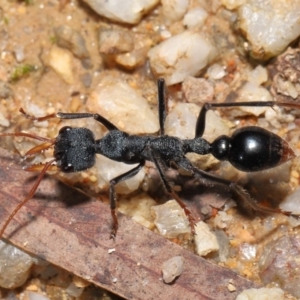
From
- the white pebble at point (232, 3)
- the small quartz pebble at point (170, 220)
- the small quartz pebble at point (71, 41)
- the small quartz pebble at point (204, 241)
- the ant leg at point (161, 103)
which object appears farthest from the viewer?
the small quartz pebble at point (71, 41)

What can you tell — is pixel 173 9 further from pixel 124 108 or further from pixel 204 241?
pixel 204 241

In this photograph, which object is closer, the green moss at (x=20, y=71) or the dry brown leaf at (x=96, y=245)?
the dry brown leaf at (x=96, y=245)

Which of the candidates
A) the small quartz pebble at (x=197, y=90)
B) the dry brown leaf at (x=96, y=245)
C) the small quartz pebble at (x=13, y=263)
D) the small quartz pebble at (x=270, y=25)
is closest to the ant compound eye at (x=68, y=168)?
the dry brown leaf at (x=96, y=245)

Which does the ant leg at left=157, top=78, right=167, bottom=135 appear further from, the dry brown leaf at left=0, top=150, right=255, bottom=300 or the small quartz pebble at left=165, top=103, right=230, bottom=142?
the dry brown leaf at left=0, top=150, right=255, bottom=300

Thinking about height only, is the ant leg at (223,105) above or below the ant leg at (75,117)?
above

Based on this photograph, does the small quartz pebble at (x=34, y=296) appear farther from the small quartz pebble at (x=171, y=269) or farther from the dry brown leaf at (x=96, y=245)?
the small quartz pebble at (x=171, y=269)

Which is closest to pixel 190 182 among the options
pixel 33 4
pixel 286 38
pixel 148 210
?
pixel 148 210
